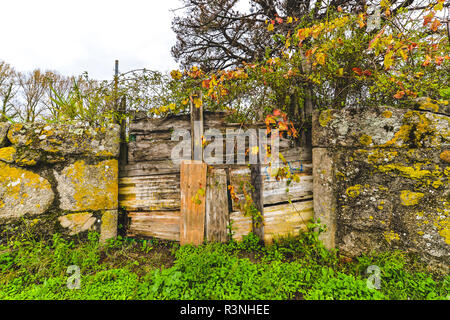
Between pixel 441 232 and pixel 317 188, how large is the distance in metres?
1.23

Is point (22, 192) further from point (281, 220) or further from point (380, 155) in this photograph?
point (380, 155)

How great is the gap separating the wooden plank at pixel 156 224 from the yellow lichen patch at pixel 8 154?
5.00ft

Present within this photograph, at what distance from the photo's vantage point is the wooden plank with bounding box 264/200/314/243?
2.58 metres

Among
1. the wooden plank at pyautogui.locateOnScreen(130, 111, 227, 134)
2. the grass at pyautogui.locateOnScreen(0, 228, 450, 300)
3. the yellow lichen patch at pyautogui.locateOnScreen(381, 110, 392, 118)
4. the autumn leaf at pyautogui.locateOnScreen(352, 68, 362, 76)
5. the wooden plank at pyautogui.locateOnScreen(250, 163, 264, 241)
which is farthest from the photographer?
the wooden plank at pyautogui.locateOnScreen(130, 111, 227, 134)

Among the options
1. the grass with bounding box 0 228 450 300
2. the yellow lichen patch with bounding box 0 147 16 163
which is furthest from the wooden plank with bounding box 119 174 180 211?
the yellow lichen patch with bounding box 0 147 16 163

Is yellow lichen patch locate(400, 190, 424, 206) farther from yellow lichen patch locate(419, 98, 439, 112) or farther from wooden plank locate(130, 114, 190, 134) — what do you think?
wooden plank locate(130, 114, 190, 134)

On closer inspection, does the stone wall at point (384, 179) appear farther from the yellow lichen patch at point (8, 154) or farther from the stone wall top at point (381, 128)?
the yellow lichen patch at point (8, 154)

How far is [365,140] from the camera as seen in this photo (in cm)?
226

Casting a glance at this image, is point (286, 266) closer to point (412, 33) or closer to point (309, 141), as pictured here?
point (309, 141)

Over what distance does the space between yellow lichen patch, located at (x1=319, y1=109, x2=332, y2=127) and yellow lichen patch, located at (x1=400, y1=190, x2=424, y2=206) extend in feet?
3.72

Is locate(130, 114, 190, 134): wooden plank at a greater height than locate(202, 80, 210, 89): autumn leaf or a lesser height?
lesser

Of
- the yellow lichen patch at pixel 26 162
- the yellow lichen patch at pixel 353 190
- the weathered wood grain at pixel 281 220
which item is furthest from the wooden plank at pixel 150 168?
the yellow lichen patch at pixel 353 190

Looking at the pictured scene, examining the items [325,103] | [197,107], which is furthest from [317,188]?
[197,107]

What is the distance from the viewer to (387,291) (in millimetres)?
1737
